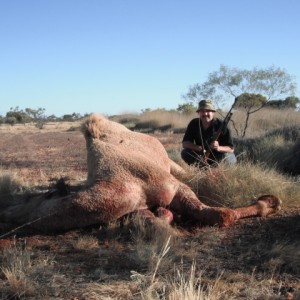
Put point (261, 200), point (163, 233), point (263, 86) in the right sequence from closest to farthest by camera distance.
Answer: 1. point (163, 233)
2. point (261, 200)
3. point (263, 86)

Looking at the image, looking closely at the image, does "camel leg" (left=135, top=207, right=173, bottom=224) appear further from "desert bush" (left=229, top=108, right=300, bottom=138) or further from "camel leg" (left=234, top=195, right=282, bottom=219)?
"desert bush" (left=229, top=108, right=300, bottom=138)

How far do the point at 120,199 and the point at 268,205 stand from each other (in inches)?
65.1

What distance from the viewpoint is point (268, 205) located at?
5.18 metres

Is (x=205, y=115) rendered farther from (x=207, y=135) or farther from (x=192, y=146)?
(x=192, y=146)

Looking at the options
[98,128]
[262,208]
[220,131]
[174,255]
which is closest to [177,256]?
[174,255]

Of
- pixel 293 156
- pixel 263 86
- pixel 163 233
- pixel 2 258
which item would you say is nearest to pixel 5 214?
pixel 2 258

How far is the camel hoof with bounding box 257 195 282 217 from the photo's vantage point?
507 centimetres

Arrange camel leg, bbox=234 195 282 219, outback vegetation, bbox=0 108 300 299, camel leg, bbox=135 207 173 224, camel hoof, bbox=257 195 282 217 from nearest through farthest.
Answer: outback vegetation, bbox=0 108 300 299
camel leg, bbox=135 207 173 224
camel leg, bbox=234 195 282 219
camel hoof, bbox=257 195 282 217

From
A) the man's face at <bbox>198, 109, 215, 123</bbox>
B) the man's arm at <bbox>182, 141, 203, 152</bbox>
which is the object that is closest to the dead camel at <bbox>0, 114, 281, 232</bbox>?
the man's arm at <bbox>182, 141, 203, 152</bbox>

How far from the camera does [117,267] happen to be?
12.3 feet

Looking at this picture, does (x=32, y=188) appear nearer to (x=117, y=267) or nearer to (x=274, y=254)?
(x=117, y=267)

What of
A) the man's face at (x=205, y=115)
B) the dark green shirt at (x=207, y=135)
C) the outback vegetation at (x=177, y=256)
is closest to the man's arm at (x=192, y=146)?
the dark green shirt at (x=207, y=135)

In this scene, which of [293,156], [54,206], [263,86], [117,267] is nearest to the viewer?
[117,267]

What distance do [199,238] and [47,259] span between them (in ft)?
4.68
